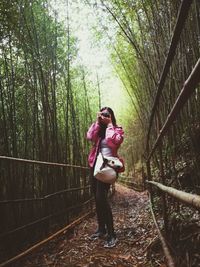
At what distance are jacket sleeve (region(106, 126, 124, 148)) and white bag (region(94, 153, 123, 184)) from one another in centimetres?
11

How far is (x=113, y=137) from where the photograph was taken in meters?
2.57

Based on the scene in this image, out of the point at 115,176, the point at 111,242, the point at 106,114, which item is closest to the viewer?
the point at 111,242

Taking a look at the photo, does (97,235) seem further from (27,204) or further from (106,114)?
(106,114)

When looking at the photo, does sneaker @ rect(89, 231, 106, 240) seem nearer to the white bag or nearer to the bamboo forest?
the bamboo forest

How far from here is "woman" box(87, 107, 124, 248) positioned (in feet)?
8.36

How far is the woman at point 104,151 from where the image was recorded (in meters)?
2.55

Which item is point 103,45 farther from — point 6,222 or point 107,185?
point 6,222

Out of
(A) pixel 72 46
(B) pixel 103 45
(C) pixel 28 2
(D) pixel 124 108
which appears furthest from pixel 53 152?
(D) pixel 124 108

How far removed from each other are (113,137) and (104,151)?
15 cm

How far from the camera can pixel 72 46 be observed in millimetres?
5684

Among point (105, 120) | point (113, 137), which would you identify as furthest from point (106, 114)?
point (113, 137)

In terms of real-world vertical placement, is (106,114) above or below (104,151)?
above

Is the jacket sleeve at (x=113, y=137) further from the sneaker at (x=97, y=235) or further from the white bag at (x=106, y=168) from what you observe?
the sneaker at (x=97, y=235)

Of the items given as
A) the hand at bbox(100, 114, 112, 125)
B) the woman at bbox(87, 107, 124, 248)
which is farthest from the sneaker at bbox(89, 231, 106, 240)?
the hand at bbox(100, 114, 112, 125)
